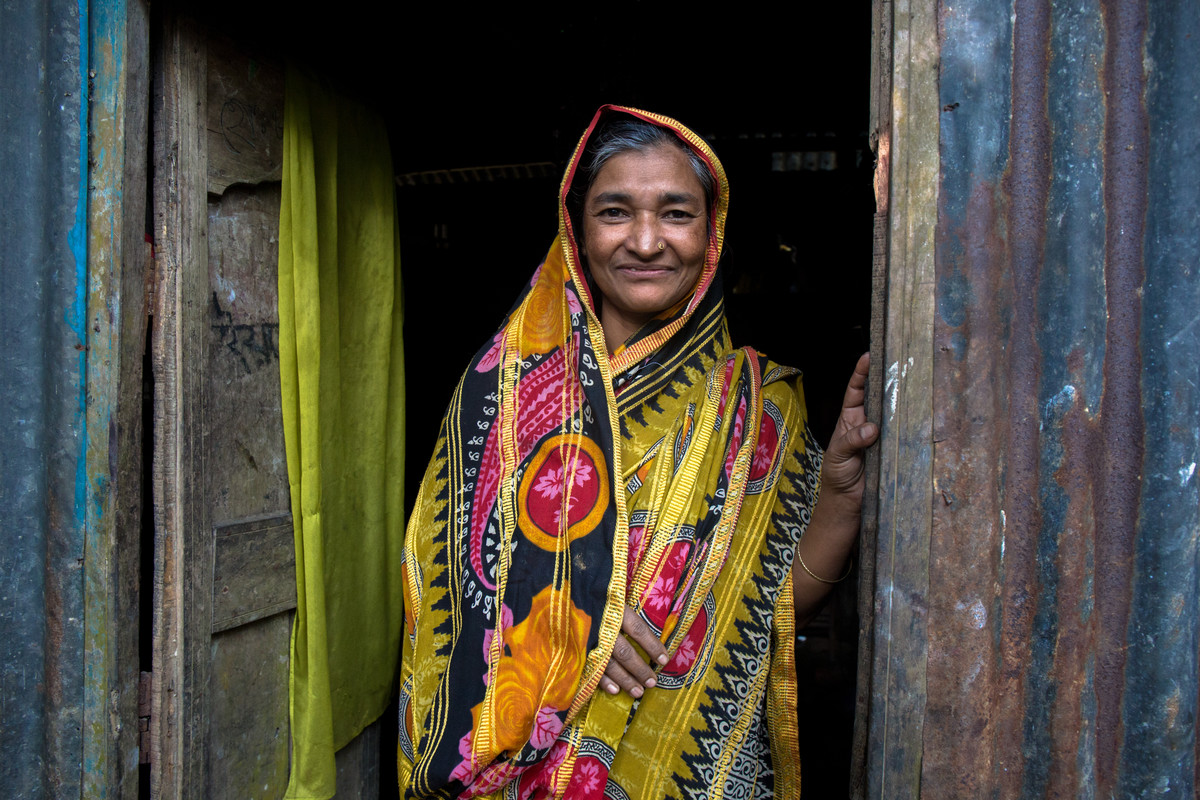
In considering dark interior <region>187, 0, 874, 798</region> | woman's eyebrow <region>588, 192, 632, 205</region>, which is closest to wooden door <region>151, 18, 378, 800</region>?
dark interior <region>187, 0, 874, 798</region>

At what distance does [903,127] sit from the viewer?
3.60ft

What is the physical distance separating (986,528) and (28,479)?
6.02 feet

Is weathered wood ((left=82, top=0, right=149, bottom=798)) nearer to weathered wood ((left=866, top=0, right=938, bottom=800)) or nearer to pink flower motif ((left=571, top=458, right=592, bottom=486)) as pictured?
pink flower motif ((left=571, top=458, right=592, bottom=486))

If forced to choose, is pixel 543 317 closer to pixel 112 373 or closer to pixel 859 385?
pixel 859 385

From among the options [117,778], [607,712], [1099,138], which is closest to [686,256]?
[1099,138]

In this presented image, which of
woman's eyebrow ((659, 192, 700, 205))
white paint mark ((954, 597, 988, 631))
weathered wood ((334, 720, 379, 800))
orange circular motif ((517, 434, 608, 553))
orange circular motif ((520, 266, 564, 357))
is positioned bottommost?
weathered wood ((334, 720, 379, 800))

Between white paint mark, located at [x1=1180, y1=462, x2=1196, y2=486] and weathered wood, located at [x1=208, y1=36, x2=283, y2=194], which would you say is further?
weathered wood, located at [x1=208, y1=36, x2=283, y2=194]

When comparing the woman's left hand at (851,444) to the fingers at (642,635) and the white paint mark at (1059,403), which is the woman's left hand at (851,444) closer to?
the white paint mark at (1059,403)

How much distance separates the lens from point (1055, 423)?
3.50 feet

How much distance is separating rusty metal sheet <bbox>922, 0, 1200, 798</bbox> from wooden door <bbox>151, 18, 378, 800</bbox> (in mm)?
1596

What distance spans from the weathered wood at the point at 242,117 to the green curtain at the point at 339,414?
4 centimetres

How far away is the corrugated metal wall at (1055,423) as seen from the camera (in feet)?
3.34

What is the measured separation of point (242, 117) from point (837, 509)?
1771mm

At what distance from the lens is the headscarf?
152 cm
